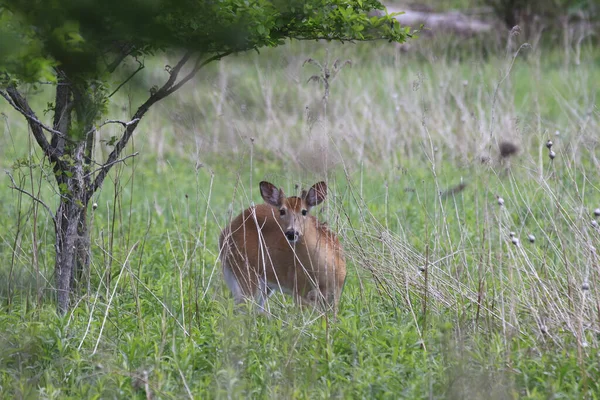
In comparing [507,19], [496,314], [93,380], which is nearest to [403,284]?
[496,314]

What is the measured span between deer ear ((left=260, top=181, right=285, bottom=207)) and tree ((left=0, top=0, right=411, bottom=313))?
0.96 m

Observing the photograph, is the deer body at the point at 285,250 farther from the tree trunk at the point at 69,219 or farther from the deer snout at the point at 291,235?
the tree trunk at the point at 69,219

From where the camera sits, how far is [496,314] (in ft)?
15.3

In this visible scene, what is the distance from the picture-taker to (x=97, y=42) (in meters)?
2.61

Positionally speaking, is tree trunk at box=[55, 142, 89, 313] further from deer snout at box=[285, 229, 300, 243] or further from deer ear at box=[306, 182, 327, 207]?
deer ear at box=[306, 182, 327, 207]

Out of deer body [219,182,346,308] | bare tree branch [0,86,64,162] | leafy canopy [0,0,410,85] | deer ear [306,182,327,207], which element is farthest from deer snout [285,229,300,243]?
leafy canopy [0,0,410,85]

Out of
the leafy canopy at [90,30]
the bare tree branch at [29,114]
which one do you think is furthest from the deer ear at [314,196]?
the leafy canopy at [90,30]

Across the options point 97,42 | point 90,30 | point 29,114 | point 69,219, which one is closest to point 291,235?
point 69,219

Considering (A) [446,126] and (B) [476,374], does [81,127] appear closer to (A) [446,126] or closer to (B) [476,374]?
(B) [476,374]

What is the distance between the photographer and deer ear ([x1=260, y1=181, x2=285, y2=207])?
6.01m

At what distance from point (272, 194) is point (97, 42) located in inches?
139

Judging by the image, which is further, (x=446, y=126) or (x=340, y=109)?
(x=340, y=109)

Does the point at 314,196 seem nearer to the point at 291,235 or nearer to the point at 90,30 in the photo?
the point at 291,235

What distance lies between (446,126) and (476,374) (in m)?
6.22
